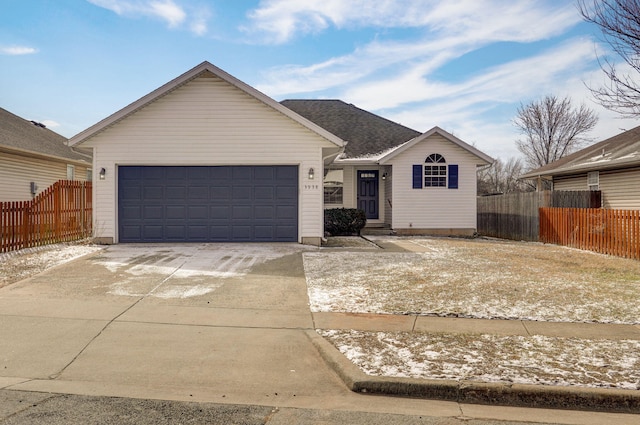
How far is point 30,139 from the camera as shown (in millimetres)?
21266

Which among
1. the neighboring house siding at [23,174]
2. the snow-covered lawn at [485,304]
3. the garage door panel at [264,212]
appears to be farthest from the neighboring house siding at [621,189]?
the neighboring house siding at [23,174]

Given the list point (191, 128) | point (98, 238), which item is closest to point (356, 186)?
point (191, 128)

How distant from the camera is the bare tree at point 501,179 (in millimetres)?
55250

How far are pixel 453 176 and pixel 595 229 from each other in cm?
625

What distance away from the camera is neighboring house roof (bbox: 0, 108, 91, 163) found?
19094 millimetres

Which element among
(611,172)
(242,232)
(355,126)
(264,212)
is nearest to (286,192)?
(264,212)

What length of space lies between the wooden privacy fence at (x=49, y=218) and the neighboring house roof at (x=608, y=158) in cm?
1835

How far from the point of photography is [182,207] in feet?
49.0

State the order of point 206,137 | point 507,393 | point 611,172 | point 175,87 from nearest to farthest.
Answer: point 507,393
point 175,87
point 206,137
point 611,172

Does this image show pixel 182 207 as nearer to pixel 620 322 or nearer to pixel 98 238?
pixel 98 238

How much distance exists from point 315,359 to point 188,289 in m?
4.13

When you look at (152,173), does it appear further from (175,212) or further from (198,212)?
(198,212)

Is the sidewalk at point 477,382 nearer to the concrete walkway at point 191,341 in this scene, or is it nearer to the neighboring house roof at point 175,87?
the concrete walkway at point 191,341

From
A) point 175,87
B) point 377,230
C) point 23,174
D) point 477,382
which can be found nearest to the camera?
point 477,382
